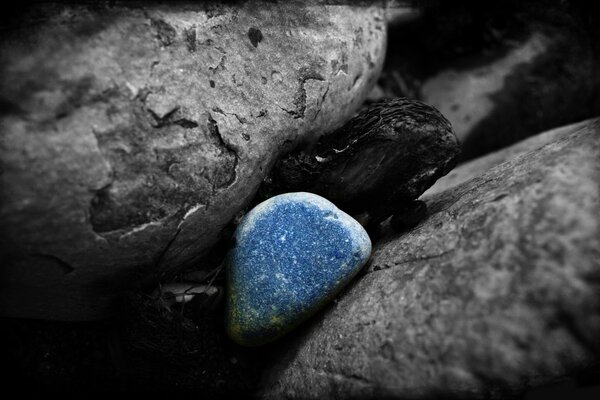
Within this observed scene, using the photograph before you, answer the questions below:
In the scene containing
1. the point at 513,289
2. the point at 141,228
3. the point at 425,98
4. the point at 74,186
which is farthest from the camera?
the point at 425,98

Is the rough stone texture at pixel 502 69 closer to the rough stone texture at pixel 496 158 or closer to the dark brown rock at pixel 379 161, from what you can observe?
the rough stone texture at pixel 496 158

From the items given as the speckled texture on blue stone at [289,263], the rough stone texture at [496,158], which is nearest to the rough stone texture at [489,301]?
the speckled texture on blue stone at [289,263]

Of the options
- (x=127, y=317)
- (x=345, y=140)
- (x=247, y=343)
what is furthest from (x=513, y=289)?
(x=127, y=317)

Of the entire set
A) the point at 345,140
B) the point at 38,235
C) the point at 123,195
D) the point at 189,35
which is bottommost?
the point at 38,235

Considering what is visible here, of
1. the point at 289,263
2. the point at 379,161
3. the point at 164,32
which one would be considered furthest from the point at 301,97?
the point at 289,263

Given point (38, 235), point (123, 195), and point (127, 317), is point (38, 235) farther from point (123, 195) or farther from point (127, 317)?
point (127, 317)

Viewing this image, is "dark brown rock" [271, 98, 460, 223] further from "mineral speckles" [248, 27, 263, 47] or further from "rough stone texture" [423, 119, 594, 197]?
"rough stone texture" [423, 119, 594, 197]

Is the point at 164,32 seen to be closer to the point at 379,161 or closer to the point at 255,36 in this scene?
the point at 255,36
